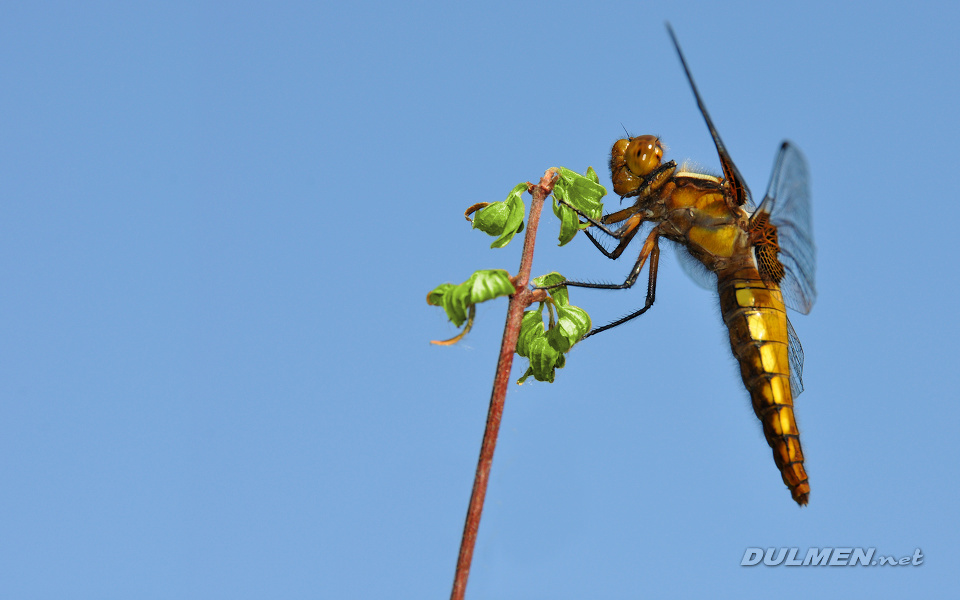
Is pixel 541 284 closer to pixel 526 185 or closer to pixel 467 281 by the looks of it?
pixel 526 185

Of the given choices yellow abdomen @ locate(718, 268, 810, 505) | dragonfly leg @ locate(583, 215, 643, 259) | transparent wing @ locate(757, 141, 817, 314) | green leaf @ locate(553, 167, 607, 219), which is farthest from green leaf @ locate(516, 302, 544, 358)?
yellow abdomen @ locate(718, 268, 810, 505)

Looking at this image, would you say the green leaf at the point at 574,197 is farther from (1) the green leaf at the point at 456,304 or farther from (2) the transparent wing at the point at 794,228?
(2) the transparent wing at the point at 794,228

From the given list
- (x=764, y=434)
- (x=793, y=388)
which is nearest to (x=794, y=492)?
(x=764, y=434)

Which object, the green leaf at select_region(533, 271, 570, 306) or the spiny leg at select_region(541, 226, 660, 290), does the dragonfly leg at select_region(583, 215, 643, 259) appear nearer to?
the spiny leg at select_region(541, 226, 660, 290)

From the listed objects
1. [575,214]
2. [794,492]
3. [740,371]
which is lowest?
[794,492]

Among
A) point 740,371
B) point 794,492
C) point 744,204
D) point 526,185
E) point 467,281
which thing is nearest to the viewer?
point 467,281

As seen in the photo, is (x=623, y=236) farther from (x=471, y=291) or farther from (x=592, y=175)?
(x=471, y=291)
